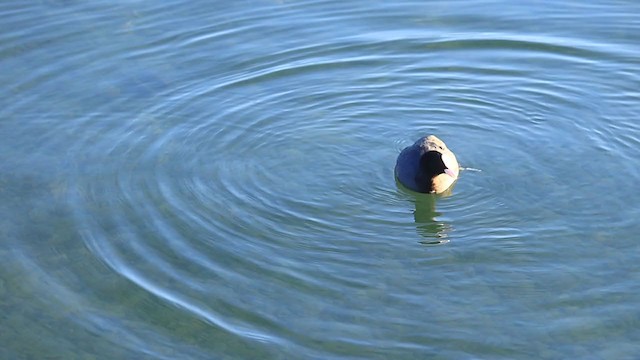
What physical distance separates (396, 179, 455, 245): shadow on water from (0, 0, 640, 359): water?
34mm

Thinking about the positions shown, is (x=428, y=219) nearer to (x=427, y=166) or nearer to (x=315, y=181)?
(x=427, y=166)

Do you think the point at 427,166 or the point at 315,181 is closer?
the point at 427,166

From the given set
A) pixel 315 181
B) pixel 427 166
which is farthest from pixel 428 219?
pixel 315 181

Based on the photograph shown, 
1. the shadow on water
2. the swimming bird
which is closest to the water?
the shadow on water

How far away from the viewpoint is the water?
10.9m

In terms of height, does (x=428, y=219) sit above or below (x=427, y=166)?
below

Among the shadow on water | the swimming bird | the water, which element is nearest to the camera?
the water

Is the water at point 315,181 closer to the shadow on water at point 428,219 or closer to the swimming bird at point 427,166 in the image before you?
the shadow on water at point 428,219

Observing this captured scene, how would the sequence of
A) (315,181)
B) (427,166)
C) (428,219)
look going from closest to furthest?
1. (428,219)
2. (427,166)
3. (315,181)

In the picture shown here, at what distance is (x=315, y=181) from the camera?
43.6ft

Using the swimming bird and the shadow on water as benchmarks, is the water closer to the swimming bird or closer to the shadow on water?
the shadow on water

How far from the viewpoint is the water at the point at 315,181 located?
35.8 feet

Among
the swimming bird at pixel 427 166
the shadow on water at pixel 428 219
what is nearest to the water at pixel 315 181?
the shadow on water at pixel 428 219

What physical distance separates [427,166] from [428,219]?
0.61 metres
